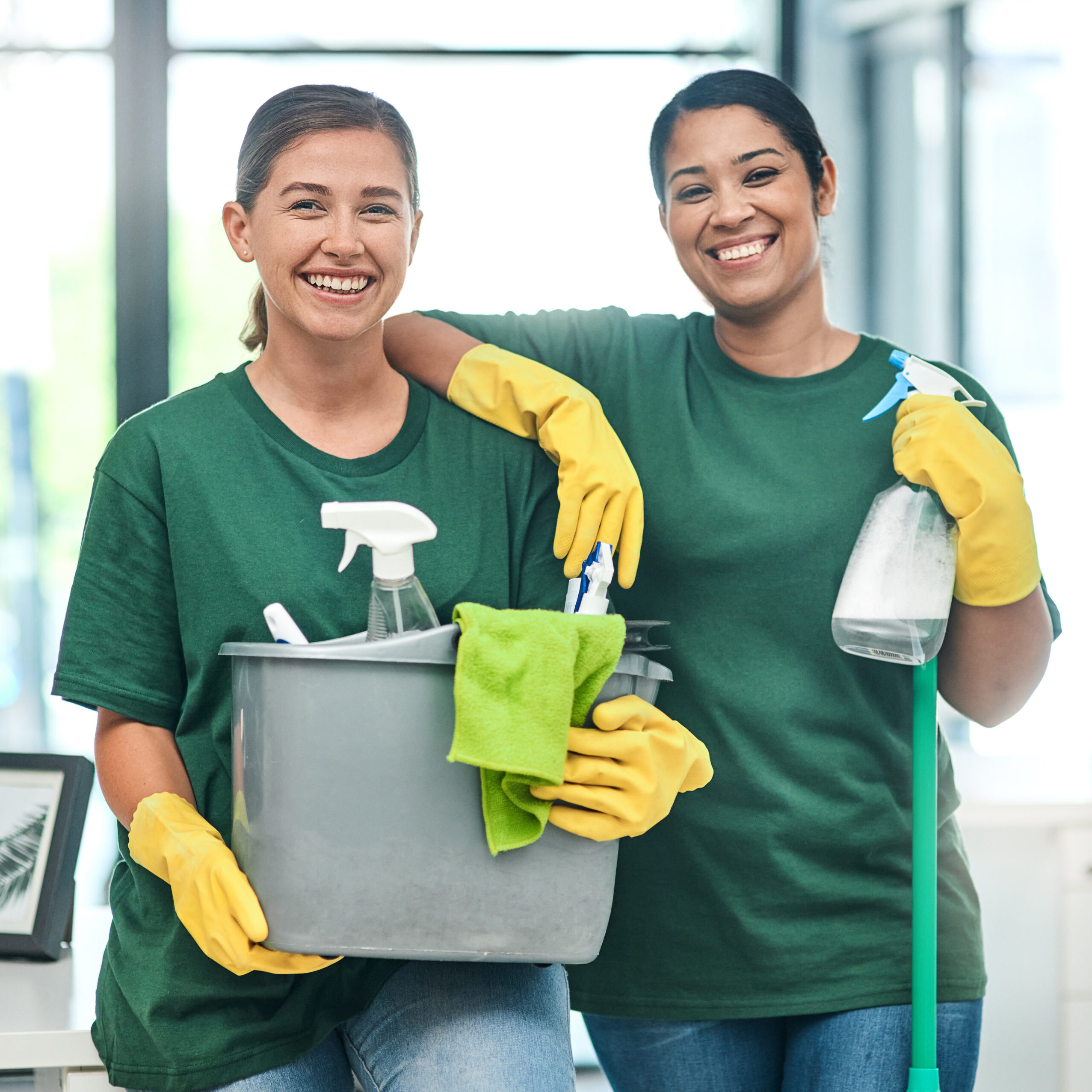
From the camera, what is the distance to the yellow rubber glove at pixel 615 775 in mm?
860

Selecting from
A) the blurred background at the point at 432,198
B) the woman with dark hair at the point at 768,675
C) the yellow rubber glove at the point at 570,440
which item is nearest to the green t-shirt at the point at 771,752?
the woman with dark hair at the point at 768,675

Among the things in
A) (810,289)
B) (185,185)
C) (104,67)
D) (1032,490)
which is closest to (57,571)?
(185,185)

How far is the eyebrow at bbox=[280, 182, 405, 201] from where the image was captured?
1003 millimetres

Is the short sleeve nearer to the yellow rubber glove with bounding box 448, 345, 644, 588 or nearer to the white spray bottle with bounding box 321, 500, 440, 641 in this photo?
the white spray bottle with bounding box 321, 500, 440, 641

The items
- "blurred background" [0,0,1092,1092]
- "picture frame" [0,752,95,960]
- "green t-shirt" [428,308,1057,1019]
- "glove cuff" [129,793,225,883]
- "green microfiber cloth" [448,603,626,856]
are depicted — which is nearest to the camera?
"green microfiber cloth" [448,603,626,856]

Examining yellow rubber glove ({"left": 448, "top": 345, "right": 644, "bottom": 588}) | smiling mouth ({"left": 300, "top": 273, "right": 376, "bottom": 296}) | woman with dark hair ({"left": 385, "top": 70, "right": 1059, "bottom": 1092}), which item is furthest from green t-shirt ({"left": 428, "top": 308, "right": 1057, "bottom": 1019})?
smiling mouth ({"left": 300, "top": 273, "right": 376, "bottom": 296})

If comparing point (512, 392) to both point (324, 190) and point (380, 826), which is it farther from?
point (380, 826)

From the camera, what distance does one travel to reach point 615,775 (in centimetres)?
87

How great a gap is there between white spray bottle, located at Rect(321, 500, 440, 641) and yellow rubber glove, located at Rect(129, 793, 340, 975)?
0.70 feet

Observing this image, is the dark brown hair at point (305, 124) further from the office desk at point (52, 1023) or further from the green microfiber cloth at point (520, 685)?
the office desk at point (52, 1023)

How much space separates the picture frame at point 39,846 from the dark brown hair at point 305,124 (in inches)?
29.0

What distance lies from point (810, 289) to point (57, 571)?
1504mm

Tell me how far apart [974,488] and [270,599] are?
Result: 0.62 m

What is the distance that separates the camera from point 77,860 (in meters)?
1.38
